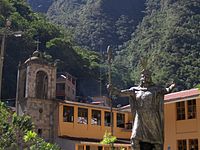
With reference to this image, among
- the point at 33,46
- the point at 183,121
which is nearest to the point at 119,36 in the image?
the point at 33,46

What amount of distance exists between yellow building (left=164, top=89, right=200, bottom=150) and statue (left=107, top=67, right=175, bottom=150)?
1370 cm

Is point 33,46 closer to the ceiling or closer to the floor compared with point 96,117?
closer to the ceiling

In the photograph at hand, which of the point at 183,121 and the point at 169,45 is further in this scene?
the point at 169,45

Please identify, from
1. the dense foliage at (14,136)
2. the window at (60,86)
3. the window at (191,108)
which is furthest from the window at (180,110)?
the window at (60,86)

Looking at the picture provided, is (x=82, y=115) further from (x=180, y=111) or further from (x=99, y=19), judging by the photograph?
(x=99, y=19)

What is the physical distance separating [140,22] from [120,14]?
913cm

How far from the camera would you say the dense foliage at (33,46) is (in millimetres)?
60862

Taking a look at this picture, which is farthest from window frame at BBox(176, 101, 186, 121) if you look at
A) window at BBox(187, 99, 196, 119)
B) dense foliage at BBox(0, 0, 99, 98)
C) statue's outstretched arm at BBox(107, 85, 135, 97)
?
dense foliage at BBox(0, 0, 99, 98)

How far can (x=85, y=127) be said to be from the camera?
3853 cm

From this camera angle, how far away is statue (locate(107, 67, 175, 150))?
28.2 ft

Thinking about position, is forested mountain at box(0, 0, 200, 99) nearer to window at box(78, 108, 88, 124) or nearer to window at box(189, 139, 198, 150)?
window at box(78, 108, 88, 124)

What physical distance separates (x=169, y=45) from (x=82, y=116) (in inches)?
1895

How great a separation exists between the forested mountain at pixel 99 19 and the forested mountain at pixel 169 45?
5.14 meters

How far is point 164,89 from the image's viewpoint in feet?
28.9
